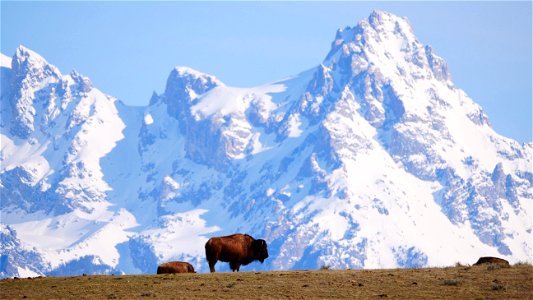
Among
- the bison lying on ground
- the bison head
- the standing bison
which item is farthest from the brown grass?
the bison head

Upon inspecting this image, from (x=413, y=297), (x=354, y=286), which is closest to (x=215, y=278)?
(x=354, y=286)

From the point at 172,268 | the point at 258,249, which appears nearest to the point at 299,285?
the point at 172,268

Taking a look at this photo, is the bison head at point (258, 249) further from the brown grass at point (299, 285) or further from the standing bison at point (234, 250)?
the brown grass at point (299, 285)

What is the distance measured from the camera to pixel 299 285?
59.6 m

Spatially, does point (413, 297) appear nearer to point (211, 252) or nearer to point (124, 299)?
point (124, 299)

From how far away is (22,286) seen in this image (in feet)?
204

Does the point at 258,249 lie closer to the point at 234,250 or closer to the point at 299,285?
the point at 234,250

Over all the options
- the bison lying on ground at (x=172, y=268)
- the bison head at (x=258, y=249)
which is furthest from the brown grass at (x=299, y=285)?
the bison head at (x=258, y=249)

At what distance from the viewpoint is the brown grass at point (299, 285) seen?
2240 inches

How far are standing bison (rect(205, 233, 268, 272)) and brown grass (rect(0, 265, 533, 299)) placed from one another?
6.08 m

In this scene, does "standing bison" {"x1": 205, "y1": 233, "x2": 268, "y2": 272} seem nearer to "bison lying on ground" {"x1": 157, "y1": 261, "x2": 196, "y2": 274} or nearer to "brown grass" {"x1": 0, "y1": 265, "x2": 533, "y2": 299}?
"bison lying on ground" {"x1": 157, "y1": 261, "x2": 196, "y2": 274}

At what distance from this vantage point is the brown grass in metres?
56.9

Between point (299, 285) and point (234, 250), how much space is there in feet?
45.6

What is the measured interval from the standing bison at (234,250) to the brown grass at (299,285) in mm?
6080
